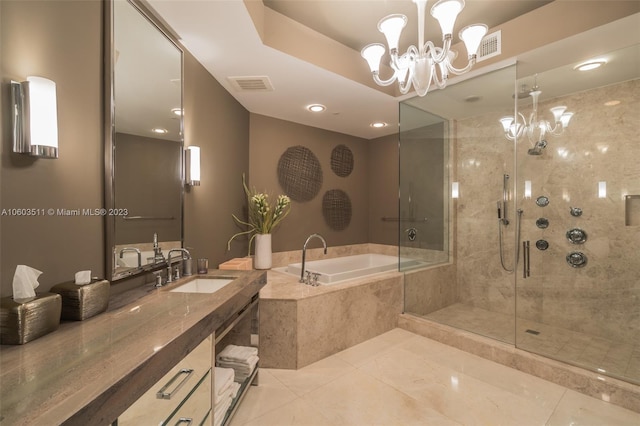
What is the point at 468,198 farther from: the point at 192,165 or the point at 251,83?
the point at 192,165

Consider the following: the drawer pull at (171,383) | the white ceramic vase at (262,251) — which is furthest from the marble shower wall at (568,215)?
the drawer pull at (171,383)

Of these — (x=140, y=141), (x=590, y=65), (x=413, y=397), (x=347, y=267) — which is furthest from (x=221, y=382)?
(x=590, y=65)

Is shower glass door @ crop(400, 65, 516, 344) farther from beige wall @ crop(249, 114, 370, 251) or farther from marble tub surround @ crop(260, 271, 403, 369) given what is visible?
beige wall @ crop(249, 114, 370, 251)

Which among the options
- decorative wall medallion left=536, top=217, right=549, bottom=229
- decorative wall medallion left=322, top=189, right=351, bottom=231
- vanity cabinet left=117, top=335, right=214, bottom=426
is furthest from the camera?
decorative wall medallion left=322, top=189, right=351, bottom=231

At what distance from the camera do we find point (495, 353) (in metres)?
2.49

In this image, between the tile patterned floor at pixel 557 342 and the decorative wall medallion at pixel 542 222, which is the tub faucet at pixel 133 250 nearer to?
the tile patterned floor at pixel 557 342

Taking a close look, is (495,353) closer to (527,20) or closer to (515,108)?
(515,108)

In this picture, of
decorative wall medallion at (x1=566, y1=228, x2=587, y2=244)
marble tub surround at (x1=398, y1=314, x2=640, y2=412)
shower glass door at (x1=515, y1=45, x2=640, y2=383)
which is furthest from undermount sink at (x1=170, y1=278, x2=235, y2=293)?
decorative wall medallion at (x1=566, y1=228, x2=587, y2=244)

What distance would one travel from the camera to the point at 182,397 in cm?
111

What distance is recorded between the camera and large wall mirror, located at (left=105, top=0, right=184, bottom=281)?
148cm

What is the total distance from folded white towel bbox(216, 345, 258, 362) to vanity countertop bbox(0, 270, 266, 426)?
78 cm

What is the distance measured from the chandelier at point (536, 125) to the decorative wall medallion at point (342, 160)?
213 centimetres

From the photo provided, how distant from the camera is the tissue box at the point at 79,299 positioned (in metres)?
1.12

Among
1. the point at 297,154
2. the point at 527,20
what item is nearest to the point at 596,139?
the point at 527,20
